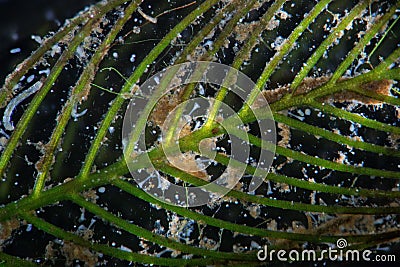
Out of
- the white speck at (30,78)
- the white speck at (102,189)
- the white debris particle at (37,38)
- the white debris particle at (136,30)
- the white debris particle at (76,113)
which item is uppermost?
the white debris particle at (136,30)

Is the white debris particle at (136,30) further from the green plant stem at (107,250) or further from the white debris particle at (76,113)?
the green plant stem at (107,250)

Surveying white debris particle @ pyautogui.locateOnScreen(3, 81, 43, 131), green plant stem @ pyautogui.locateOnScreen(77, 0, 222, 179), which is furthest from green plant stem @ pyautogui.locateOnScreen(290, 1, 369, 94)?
white debris particle @ pyautogui.locateOnScreen(3, 81, 43, 131)

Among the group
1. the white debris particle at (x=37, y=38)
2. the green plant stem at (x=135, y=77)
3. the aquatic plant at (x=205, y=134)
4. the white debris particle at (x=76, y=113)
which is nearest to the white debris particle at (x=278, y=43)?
the aquatic plant at (x=205, y=134)

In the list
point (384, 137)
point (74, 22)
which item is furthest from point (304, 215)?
point (74, 22)

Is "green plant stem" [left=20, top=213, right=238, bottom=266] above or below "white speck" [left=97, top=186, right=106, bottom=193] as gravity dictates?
below

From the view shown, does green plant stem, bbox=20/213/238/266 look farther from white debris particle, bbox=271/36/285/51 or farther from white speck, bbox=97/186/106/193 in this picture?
white debris particle, bbox=271/36/285/51

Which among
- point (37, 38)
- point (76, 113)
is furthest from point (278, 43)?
point (37, 38)

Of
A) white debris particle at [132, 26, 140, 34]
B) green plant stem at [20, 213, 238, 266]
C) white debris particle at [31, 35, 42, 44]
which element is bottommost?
green plant stem at [20, 213, 238, 266]

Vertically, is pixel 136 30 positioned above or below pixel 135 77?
above

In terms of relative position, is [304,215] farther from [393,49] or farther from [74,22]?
[74,22]

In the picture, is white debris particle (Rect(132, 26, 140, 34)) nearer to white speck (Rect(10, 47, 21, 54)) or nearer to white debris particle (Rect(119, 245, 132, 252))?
white speck (Rect(10, 47, 21, 54))

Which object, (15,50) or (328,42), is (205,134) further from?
(15,50)
